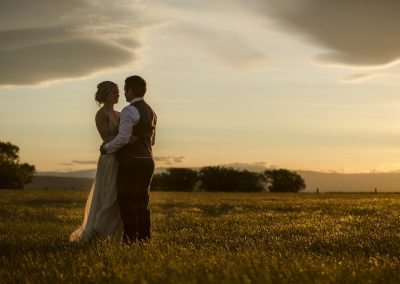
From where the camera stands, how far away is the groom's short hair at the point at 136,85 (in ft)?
32.0

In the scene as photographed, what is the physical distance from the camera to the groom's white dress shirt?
9.49m

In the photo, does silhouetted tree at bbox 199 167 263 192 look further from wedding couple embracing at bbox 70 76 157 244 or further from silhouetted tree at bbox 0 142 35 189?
wedding couple embracing at bbox 70 76 157 244

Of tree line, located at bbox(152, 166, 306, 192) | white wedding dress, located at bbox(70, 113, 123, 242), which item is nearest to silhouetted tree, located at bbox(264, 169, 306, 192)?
tree line, located at bbox(152, 166, 306, 192)

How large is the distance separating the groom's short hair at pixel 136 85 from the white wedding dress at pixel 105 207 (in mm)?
722

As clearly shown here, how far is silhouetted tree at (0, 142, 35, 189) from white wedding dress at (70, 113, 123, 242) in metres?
110

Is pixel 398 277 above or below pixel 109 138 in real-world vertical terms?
below

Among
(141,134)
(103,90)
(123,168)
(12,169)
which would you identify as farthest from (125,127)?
(12,169)

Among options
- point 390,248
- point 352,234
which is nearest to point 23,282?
point 390,248

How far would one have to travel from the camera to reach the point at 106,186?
33.6 ft

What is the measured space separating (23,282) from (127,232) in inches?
136

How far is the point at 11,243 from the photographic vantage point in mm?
10695

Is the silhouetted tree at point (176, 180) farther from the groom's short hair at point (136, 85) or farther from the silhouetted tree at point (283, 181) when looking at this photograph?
the groom's short hair at point (136, 85)

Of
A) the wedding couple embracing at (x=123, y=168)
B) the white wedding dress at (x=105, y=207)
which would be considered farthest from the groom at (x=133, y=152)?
the white wedding dress at (x=105, y=207)

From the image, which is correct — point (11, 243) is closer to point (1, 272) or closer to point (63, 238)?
point (63, 238)
